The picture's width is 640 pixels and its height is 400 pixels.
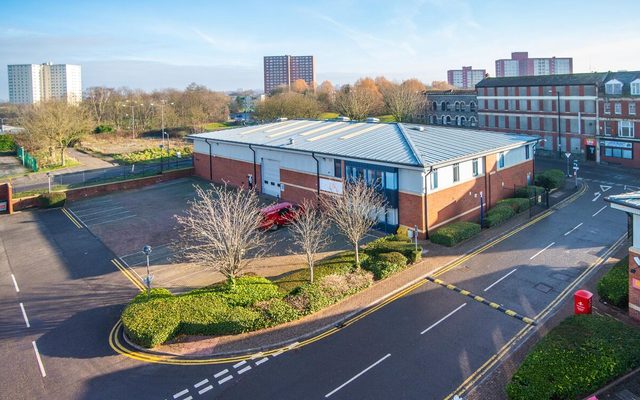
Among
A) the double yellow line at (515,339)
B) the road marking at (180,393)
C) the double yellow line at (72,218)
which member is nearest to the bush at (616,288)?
the double yellow line at (515,339)

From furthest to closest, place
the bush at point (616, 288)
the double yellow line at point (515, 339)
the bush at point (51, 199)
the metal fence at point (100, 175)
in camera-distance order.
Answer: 1. the metal fence at point (100, 175)
2. the bush at point (51, 199)
3. the bush at point (616, 288)
4. the double yellow line at point (515, 339)

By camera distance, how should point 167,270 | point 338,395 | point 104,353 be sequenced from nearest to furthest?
point 338,395, point 104,353, point 167,270

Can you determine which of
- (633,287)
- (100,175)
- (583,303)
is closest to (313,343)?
(583,303)

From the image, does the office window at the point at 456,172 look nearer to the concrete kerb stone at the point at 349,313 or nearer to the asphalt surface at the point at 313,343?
the concrete kerb stone at the point at 349,313

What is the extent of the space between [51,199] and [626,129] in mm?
60240

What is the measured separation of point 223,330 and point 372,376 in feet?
20.4

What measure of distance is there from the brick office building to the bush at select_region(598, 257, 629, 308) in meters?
10.6

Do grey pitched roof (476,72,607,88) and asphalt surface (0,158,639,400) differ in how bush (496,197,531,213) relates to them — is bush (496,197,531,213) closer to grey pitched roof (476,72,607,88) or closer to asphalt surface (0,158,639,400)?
asphalt surface (0,158,639,400)

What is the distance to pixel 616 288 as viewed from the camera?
1944cm

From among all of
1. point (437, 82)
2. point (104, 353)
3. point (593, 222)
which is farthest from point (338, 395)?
point (437, 82)

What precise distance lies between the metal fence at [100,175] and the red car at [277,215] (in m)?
22.9

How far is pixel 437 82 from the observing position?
14775 centimetres

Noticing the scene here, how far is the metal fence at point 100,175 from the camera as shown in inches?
1870

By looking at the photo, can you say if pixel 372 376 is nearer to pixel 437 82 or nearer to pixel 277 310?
pixel 277 310
